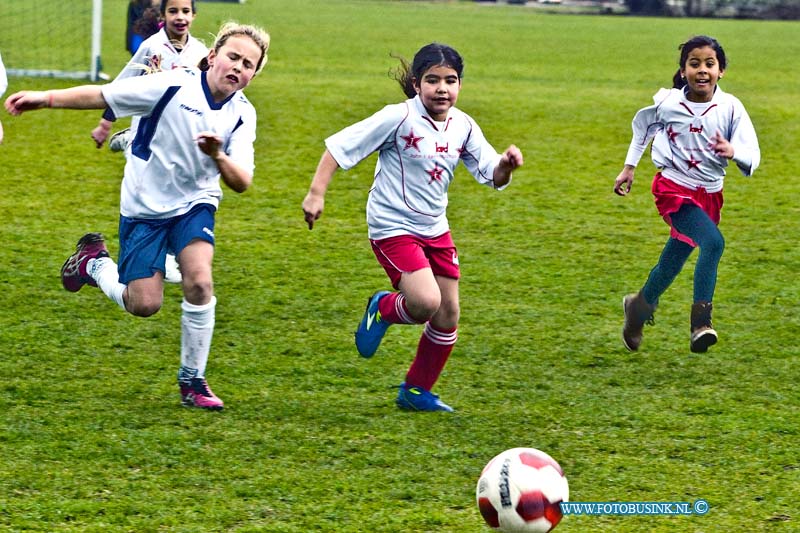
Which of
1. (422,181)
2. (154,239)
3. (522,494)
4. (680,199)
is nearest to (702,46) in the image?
(680,199)

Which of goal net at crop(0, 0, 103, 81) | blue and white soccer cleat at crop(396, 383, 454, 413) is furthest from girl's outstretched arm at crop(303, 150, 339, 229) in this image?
goal net at crop(0, 0, 103, 81)

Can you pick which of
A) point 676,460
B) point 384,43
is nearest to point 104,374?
point 676,460

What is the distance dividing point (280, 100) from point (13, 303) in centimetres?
967

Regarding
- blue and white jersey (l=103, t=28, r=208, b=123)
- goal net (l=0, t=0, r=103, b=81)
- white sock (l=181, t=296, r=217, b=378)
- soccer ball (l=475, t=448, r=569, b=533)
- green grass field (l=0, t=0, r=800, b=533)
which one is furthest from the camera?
goal net (l=0, t=0, r=103, b=81)

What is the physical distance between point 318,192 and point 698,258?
2.19m

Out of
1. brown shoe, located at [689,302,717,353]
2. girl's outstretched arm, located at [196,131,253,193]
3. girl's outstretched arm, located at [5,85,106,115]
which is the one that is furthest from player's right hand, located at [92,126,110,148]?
brown shoe, located at [689,302,717,353]

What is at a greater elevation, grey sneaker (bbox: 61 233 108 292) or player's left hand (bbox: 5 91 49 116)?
player's left hand (bbox: 5 91 49 116)

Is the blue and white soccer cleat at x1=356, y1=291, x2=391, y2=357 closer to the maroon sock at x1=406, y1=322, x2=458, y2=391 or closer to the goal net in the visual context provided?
the maroon sock at x1=406, y1=322, x2=458, y2=391

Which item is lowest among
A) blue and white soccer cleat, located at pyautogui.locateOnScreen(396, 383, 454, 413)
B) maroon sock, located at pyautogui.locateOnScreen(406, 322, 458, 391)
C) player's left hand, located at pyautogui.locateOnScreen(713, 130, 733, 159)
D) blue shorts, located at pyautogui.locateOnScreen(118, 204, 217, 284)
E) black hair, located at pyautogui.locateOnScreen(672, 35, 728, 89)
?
blue and white soccer cleat, located at pyautogui.locateOnScreen(396, 383, 454, 413)

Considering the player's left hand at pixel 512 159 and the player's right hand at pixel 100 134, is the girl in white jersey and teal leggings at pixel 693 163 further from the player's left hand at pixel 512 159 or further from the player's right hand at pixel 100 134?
the player's right hand at pixel 100 134

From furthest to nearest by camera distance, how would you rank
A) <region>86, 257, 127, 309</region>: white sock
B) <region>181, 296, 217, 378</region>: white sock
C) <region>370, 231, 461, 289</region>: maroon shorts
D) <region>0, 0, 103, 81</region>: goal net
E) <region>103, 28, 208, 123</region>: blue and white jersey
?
<region>0, 0, 103, 81</region>: goal net, <region>103, 28, 208, 123</region>: blue and white jersey, <region>86, 257, 127, 309</region>: white sock, <region>370, 231, 461, 289</region>: maroon shorts, <region>181, 296, 217, 378</region>: white sock

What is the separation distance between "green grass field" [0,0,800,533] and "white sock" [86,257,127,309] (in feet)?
1.15

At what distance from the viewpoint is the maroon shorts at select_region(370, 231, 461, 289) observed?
552 centimetres

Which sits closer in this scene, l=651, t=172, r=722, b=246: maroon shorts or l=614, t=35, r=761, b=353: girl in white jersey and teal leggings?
l=614, t=35, r=761, b=353: girl in white jersey and teal leggings
